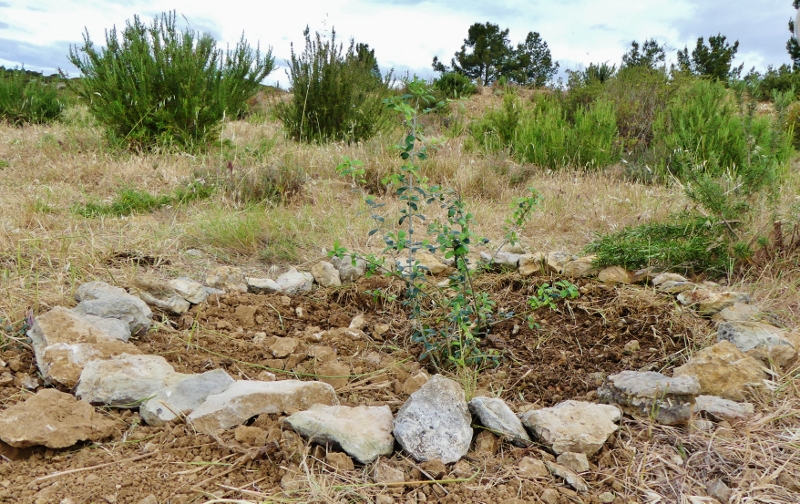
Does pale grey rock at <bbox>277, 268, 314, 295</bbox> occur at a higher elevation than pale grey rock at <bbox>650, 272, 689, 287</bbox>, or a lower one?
lower

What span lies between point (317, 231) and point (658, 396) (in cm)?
249

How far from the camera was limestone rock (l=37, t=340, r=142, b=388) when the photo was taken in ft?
6.44

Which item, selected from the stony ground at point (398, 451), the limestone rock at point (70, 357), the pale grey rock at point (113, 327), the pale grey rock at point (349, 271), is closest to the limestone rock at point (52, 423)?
the stony ground at point (398, 451)

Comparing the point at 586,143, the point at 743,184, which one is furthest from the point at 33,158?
the point at 743,184

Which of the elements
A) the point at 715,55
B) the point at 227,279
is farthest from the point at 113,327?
the point at 715,55

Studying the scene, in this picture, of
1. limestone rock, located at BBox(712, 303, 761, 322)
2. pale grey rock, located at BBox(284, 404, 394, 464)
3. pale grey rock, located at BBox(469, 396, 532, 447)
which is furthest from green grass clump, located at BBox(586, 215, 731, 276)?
pale grey rock, located at BBox(284, 404, 394, 464)

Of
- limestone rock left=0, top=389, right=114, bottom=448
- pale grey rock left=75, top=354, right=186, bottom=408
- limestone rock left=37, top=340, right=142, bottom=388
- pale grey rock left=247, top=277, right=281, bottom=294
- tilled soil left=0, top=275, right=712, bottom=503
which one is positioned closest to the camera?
tilled soil left=0, top=275, right=712, bottom=503

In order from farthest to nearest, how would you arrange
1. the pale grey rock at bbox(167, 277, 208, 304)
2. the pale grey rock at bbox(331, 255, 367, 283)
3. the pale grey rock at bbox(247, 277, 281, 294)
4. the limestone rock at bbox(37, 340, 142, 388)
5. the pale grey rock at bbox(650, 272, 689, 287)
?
the pale grey rock at bbox(331, 255, 367, 283), the pale grey rock at bbox(247, 277, 281, 294), the pale grey rock at bbox(650, 272, 689, 287), the pale grey rock at bbox(167, 277, 208, 304), the limestone rock at bbox(37, 340, 142, 388)

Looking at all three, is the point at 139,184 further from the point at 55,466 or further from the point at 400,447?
the point at 400,447

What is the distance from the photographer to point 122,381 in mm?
1887

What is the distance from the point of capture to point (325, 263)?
3186mm

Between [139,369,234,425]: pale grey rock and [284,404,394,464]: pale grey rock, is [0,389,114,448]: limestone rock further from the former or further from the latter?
[284,404,394,464]: pale grey rock

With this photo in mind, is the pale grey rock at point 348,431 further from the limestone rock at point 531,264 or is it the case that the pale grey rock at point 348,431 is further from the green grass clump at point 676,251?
the green grass clump at point 676,251

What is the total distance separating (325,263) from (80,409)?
161 cm
